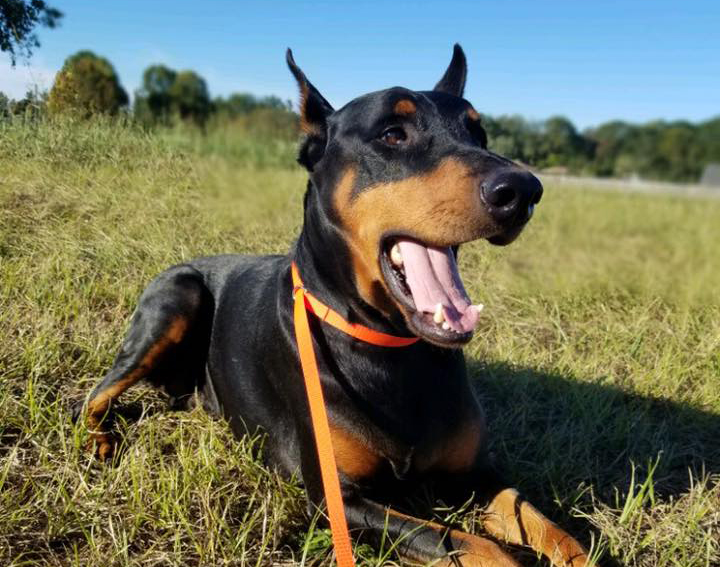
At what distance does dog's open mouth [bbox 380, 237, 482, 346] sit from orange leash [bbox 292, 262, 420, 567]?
232 millimetres

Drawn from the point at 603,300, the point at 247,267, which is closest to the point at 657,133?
the point at 603,300

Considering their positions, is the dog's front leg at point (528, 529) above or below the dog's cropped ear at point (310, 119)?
below

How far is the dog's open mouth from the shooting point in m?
1.98

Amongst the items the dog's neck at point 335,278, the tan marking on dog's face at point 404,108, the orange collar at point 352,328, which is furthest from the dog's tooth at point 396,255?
the tan marking on dog's face at point 404,108

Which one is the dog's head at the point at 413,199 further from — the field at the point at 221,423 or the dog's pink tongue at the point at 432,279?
the field at the point at 221,423

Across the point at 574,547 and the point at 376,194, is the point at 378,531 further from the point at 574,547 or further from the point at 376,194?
the point at 376,194

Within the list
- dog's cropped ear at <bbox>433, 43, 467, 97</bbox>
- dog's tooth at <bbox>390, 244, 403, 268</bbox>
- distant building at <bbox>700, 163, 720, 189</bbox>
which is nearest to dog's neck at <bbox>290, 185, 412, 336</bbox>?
dog's tooth at <bbox>390, 244, 403, 268</bbox>

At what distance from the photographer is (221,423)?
305 cm

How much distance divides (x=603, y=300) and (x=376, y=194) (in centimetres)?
327

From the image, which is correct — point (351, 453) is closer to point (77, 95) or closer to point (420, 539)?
point (420, 539)

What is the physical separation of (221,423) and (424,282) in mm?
1532

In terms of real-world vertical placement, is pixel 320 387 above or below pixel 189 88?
below

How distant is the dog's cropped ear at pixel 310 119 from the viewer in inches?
95.9

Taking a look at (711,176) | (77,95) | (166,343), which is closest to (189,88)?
(711,176)
